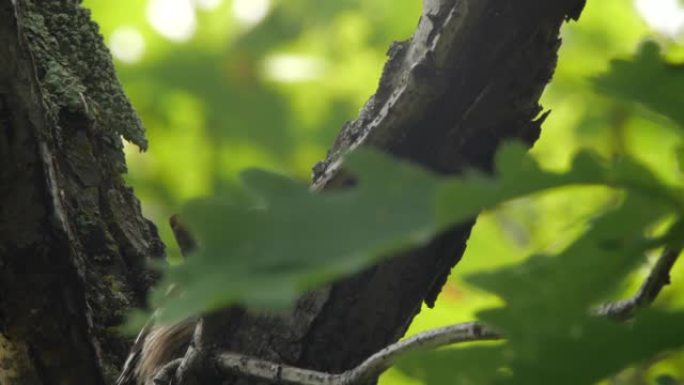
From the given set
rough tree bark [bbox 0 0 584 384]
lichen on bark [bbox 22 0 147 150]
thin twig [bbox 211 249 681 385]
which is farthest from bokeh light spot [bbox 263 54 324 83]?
thin twig [bbox 211 249 681 385]

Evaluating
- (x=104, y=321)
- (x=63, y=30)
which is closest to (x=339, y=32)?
(x=63, y=30)

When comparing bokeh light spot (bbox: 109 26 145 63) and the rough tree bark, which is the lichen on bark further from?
bokeh light spot (bbox: 109 26 145 63)

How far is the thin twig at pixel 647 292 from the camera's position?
23.0 inches

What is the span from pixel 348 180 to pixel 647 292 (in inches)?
14.0

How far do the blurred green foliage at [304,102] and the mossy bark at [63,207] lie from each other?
0.36 feet

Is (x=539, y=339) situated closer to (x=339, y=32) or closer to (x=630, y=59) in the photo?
(x=630, y=59)

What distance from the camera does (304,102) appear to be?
2.49 metres

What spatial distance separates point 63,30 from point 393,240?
1168 mm

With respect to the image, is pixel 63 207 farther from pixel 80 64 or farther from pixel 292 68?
pixel 292 68

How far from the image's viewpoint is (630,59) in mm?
457

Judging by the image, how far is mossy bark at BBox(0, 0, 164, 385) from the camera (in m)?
0.98

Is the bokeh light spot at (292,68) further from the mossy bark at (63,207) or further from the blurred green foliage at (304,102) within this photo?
the mossy bark at (63,207)

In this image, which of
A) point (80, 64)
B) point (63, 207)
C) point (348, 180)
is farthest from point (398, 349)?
point (80, 64)

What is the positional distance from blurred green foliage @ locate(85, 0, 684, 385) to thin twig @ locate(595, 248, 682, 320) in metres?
0.06
